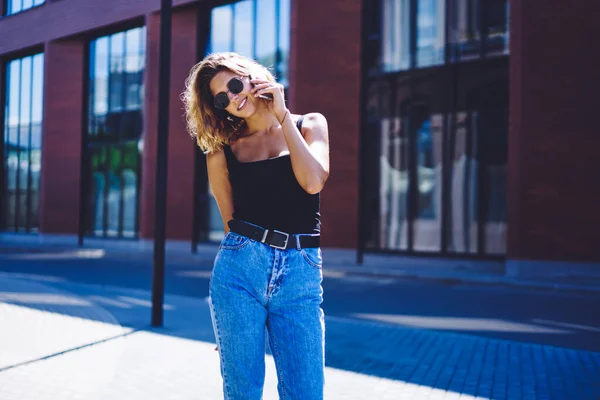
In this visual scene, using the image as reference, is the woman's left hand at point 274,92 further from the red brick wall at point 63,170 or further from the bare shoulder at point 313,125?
the red brick wall at point 63,170

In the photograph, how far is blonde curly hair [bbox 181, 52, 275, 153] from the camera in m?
2.21

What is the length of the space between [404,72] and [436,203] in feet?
11.9

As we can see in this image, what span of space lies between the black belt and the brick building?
560 centimetres

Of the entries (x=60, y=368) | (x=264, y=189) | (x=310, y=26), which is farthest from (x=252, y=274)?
(x=310, y=26)

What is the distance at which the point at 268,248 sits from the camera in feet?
6.90

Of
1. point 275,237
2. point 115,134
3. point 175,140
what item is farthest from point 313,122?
point 115,134

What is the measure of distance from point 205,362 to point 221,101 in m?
3.73

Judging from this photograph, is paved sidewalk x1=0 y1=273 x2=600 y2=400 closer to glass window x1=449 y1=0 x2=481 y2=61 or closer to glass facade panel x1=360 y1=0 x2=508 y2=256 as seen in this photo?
glass facade panel x1=360 y1=0 x2=508 y2=256

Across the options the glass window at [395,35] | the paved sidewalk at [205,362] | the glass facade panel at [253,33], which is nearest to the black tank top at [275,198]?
the paved sidewalk at [205,362]

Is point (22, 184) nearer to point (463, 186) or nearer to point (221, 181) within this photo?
point (463, 186)

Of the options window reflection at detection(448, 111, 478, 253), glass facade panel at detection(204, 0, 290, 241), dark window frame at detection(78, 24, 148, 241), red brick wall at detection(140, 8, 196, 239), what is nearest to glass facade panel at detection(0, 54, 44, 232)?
dark window frame at detection(78, 24, 148, 241)

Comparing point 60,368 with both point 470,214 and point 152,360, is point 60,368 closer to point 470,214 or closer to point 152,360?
point 152,360

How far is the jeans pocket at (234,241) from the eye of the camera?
2.12 metres

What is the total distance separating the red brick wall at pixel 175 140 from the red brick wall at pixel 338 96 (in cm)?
486
